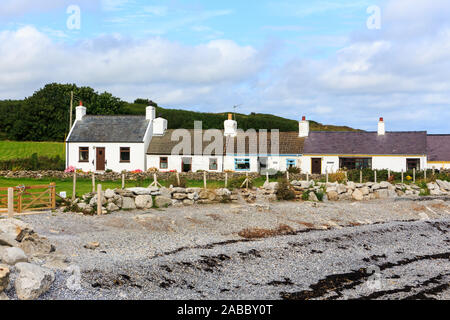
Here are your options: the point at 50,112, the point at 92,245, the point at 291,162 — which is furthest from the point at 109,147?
the point at 92,245

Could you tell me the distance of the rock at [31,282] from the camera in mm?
9070

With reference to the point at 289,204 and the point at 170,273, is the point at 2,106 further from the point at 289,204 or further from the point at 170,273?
the point at 170,273

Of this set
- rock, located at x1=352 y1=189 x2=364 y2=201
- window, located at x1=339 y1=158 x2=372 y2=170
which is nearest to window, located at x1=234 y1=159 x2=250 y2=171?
window, located at x1=339 y1=158 x2=372 y2=170

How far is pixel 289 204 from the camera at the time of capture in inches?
902

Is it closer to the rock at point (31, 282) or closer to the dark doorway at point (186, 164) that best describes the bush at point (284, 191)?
the rock at point (31, 282)

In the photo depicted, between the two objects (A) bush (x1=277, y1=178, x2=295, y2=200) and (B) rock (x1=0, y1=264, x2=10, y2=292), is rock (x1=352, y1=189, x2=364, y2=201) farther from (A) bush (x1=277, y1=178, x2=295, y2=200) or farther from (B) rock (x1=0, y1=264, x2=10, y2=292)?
(B) rock (x1=0, y1=264, x2=10, y2=292)

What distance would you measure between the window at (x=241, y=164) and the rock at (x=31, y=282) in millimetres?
32275

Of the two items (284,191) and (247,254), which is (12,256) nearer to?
(247,254)

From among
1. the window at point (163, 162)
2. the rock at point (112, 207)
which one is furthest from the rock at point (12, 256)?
the window at point (163, 162)

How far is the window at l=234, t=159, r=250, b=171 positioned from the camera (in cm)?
4144
